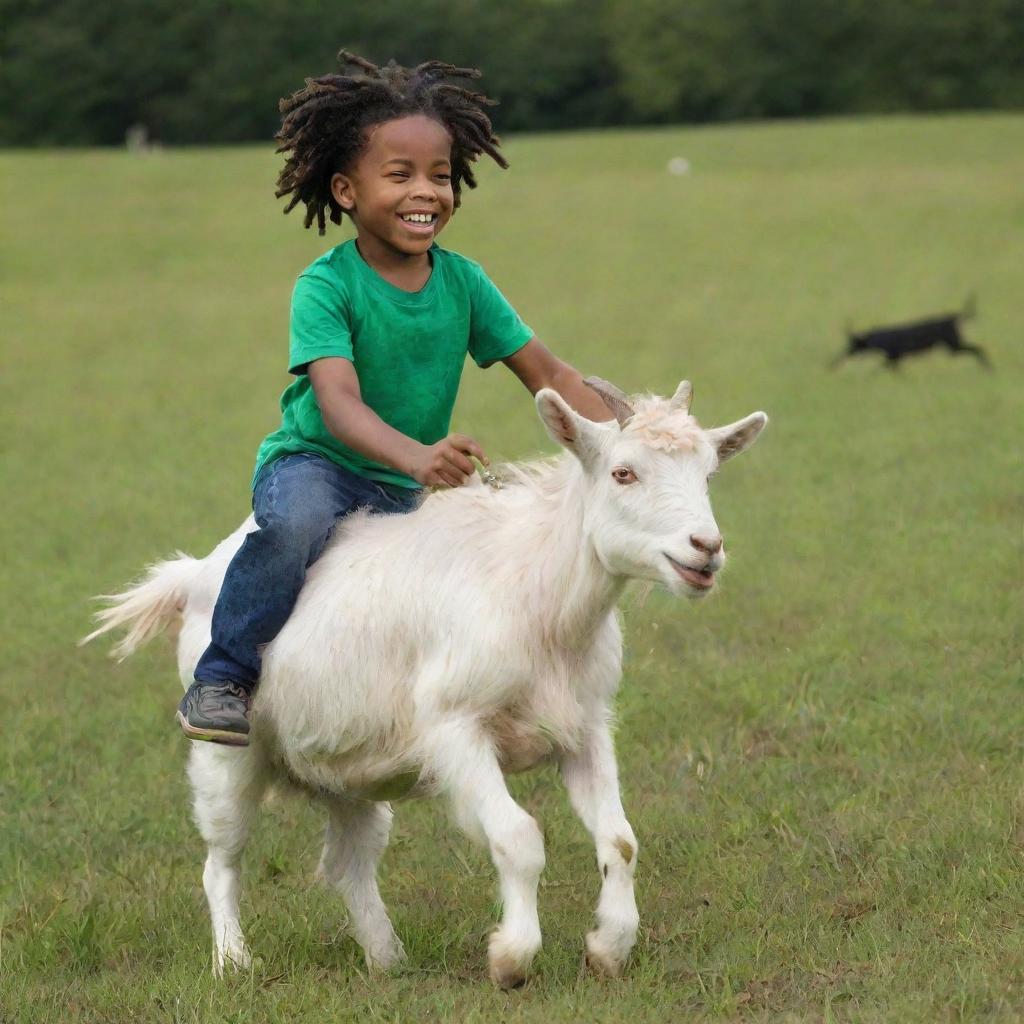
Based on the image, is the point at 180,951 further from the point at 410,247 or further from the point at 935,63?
the point at 935,63

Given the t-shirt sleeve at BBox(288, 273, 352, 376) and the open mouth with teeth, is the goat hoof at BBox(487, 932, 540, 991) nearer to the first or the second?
the t-shirt sleeve at BBox(288, 273, 352, 376)

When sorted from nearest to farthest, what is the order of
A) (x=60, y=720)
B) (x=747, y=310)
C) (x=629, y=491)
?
(x=629, y=491) < (x=60, y=720) < (x=747, y=310)

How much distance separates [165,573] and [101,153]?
46373 mm

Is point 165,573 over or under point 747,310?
over

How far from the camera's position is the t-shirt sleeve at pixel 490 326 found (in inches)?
215

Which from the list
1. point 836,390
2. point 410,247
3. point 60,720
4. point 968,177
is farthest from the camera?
point 968,177

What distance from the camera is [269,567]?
513 cm

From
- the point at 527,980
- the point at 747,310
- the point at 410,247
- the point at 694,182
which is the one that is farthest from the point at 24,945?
the point at 694,182

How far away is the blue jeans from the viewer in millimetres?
5133

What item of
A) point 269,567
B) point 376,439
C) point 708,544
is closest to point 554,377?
point 376,439

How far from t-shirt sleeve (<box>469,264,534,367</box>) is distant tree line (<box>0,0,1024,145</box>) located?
6438cm

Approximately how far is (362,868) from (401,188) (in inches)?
79.4

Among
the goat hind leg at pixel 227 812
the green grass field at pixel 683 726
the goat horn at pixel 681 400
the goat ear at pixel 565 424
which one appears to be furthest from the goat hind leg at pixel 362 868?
the goat horn at pixel 681 400

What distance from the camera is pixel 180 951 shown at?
5395 mm
